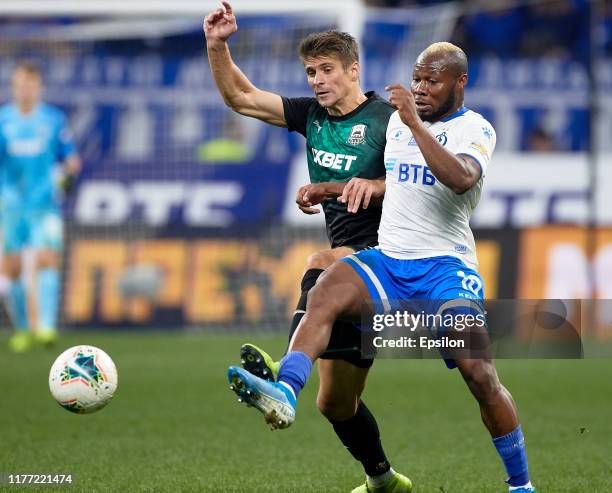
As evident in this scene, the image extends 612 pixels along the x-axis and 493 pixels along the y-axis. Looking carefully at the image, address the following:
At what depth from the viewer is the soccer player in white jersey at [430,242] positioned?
4934 millimetres

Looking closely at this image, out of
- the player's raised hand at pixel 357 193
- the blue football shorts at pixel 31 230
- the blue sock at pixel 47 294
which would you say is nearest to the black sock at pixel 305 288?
the player's raised hand at pixel 357 193

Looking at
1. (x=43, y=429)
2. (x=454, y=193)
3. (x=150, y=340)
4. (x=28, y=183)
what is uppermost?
(x=454, y=193)

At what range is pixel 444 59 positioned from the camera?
528cm

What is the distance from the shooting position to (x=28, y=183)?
1345 cm

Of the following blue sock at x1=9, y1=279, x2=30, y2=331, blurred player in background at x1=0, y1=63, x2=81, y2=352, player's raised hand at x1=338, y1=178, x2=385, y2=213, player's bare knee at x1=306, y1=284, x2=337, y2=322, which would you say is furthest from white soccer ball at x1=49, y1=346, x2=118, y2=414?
blue sock at x1=9, y1=279, x2=30, y2=331

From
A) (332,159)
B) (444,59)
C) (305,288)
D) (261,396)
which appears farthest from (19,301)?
(261,396)

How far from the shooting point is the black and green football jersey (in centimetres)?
582

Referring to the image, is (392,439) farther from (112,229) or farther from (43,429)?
(112,229)

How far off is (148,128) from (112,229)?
4.16 meters

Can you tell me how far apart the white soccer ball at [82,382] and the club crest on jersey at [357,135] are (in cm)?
157

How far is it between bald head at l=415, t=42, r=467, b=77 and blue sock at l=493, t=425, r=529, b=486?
1.56 m

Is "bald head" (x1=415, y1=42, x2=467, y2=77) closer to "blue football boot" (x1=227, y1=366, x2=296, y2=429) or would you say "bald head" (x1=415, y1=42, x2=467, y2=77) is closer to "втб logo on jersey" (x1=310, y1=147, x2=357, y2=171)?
"втб logo on jersey" (x1=310, y1=147, x2=357, y2=171)

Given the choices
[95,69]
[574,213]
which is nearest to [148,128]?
[95,69]

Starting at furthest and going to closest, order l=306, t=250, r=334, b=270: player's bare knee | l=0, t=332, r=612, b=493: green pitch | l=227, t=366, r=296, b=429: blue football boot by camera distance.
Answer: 1. l=0, t=332, r=612, b=493: green pitch
2. l=306, t=250, r=334, b=270: player's bare knee
3. l=227, t=366, r=296, b=429: blue football boot
